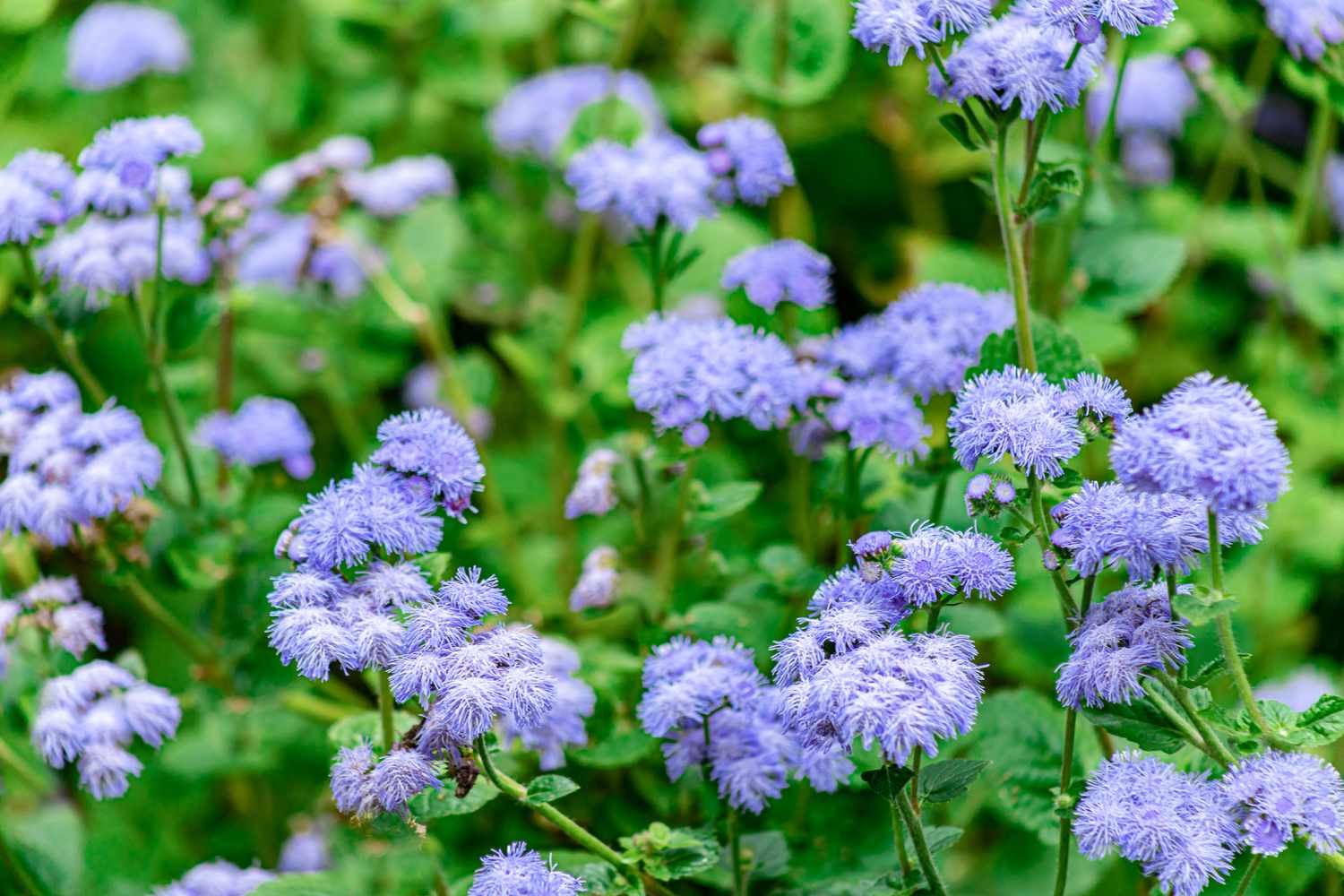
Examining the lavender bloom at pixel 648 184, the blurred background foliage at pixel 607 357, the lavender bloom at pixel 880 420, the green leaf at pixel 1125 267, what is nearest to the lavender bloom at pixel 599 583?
the blurred background foliage at pixel 607 357

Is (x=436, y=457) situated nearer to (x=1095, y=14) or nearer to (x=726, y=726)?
(x=726, y=726)

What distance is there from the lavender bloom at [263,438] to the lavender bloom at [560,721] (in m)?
0.84

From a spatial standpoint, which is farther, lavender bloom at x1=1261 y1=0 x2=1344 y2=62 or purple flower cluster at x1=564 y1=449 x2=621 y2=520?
lavender bloom at x1=1261 y1=0 x2=1344 y2=62

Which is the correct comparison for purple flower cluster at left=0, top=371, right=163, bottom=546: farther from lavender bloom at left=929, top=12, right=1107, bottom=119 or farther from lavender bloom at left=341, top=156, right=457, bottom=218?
lavender bloom at left=929, top=12, right=1107, bottom=119

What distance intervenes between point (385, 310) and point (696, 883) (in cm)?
181

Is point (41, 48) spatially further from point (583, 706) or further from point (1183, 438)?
point (1183, 438)

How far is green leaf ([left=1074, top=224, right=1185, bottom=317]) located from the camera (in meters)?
2.66

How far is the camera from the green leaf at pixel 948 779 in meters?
1.72

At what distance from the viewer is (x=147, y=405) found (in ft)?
12.1

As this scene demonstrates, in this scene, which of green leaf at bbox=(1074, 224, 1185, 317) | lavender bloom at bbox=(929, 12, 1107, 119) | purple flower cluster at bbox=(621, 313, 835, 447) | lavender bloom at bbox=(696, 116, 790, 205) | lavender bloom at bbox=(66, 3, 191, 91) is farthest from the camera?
lavender bloom at bbox=(66, 3, 191, 91)

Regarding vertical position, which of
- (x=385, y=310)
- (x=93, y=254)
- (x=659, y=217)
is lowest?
(x=385, y=310)

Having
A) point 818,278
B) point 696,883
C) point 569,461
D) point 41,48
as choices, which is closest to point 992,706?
point 696,883

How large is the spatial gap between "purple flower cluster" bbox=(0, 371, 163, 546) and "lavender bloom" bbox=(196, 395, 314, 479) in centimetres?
33

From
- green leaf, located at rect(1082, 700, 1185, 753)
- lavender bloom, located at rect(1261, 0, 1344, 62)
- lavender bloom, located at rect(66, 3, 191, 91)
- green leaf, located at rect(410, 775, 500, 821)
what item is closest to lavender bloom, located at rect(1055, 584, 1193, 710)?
green leaf, located at rect(1082, 700, 1185, 753)
